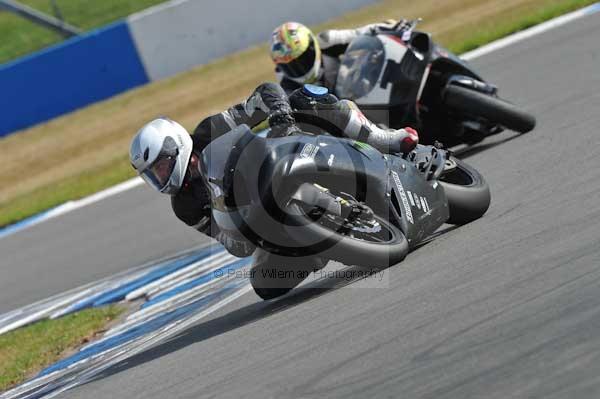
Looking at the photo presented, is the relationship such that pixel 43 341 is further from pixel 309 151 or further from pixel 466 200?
pixel 466 200

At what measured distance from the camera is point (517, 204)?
21.1ft

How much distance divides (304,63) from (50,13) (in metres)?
13.3

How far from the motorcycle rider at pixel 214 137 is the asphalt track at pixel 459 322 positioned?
2.23 ft

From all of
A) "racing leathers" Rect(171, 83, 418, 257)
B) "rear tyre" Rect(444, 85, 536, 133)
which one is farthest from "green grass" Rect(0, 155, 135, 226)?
"racing leathers" Rect(171, 83, 418, 257)

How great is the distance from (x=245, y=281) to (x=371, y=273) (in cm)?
185

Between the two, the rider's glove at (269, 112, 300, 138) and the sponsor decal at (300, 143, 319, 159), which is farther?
the rider's glove at (269, 112, 300, 138)

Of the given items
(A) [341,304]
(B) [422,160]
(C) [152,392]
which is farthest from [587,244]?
(C) [152,392]

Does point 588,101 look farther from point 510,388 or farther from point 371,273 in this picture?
point 510,388

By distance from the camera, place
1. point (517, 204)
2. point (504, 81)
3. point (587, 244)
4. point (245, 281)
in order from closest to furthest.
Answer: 1. point (587, 244)
2. point (517, 204)
3. point (245, 281)
4. point (504, 81)

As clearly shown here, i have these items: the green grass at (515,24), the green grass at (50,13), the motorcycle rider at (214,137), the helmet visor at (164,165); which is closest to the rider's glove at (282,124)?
the motorcycle rider at (214,137)

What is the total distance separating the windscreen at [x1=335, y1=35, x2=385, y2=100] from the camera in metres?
8.52

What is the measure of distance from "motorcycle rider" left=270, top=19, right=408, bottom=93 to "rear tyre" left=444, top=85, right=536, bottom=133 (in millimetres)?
729

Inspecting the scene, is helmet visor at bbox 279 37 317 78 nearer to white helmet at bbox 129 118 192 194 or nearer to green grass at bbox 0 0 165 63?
white helmet at bbox 129 118 192 194

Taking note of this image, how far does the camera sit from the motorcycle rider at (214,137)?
603cm
